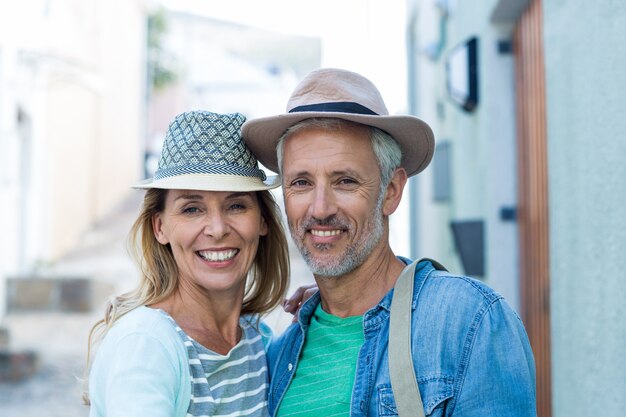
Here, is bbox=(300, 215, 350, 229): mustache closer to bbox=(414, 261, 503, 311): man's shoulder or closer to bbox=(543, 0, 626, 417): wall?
bbox=(414, 261, 503, 311): man's shoulder

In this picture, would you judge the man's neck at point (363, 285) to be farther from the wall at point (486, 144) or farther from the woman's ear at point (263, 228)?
the wall at point (486, 144)

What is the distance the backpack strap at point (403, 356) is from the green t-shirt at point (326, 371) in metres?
0.21

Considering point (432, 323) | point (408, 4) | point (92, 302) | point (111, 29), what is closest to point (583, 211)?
point (432, 323)

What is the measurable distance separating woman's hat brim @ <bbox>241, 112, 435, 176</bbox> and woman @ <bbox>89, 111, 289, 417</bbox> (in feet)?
0.20

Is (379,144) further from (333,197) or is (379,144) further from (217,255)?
(217,255)

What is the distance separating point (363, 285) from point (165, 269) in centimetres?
65

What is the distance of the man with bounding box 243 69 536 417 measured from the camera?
2.17 m

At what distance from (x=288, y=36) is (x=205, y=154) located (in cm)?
4114

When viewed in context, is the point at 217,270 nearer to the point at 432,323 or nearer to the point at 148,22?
the point at 432,323

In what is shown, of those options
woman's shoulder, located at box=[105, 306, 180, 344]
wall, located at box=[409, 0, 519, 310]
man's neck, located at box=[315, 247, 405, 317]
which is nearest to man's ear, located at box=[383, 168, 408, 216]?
man's neck, located at box=[315, 247, 405, 317]

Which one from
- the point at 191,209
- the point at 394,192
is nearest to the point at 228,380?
the point at 191,209

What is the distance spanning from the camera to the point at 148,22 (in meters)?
27.2

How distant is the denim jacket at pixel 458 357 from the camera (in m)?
2.00

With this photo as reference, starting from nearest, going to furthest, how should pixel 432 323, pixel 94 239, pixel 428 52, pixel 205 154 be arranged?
pixel 432 323, pixel 205 154, pixel 428 52, pixel 94 239
